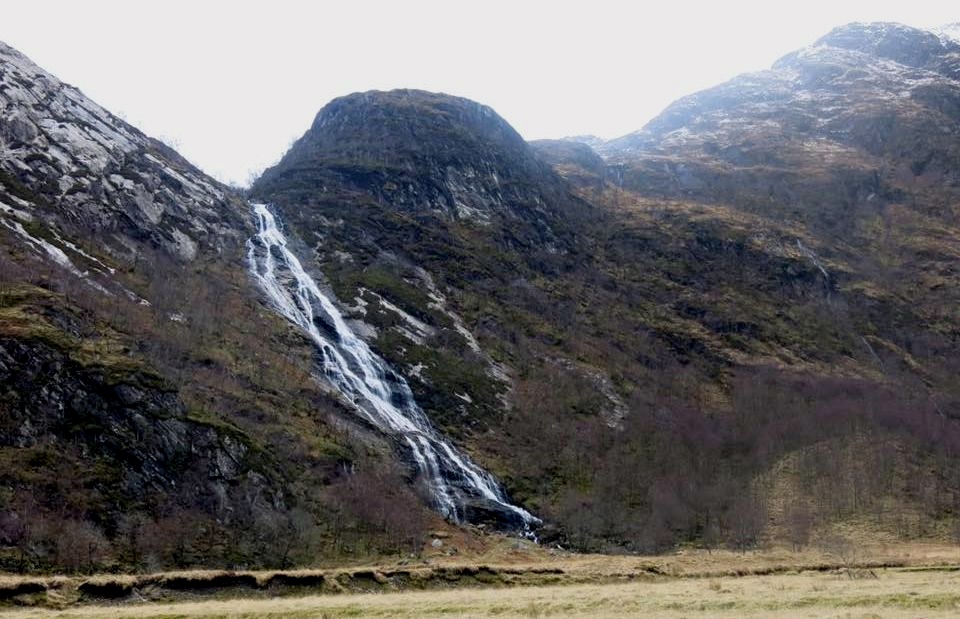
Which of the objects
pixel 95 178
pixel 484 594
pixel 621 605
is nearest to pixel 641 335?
pixel 95 178

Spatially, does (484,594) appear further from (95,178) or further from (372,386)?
(95,178)

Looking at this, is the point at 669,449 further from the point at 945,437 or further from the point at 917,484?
the point at 945,437

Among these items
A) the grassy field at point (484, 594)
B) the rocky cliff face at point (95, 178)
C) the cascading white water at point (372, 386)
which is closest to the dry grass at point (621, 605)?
the grassy field at point (484, 594)

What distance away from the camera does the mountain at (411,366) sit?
48812 mm

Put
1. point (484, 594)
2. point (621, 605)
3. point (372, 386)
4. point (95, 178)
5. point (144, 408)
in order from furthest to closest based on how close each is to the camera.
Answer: point (95, 178), point (372, 386), point (144, 408), point (484, 594), point (621, 605)

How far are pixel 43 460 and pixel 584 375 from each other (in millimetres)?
76232

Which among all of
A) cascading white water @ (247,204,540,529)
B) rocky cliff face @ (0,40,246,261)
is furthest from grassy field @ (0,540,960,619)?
rocky cliff face @ (0,40,246,261)

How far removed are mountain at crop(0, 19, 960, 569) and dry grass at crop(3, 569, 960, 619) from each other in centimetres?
1622

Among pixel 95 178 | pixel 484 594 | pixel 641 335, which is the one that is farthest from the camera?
pixel 641 335

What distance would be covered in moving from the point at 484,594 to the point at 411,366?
5965 cm

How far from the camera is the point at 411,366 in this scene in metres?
91.1

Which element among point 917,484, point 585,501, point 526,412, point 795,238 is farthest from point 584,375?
point 795,238

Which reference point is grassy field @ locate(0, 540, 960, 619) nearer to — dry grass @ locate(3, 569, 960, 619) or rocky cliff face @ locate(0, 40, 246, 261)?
dry grass @ locate(3, 569, 960, 619)

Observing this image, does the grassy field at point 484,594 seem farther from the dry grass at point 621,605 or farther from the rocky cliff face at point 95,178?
the rocky cliff face at point 95,178
